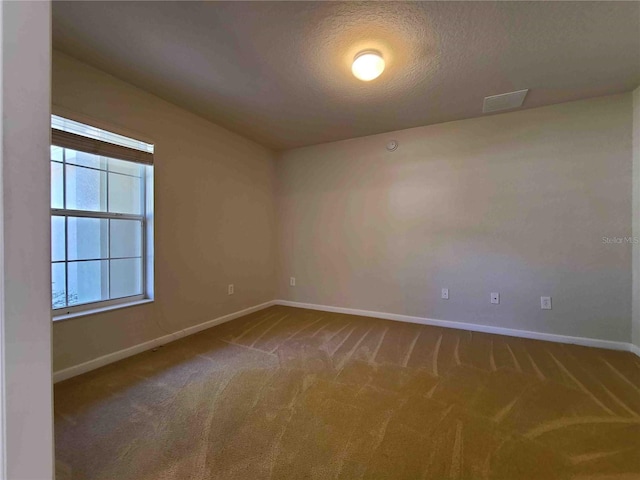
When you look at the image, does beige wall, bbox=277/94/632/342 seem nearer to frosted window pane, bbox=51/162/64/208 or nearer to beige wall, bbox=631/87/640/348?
beige wall, bbox=631/87/640/348

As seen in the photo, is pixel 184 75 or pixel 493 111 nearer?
pixel 184 75

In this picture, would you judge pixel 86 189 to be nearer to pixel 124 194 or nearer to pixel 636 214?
pixel 124 194

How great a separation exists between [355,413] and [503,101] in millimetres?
3043

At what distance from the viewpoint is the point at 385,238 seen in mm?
3432

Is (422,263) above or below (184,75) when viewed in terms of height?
below

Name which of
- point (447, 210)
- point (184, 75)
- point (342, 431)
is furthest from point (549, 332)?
point (184, 75)

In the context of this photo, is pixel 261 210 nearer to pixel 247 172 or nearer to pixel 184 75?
pixel 247 172

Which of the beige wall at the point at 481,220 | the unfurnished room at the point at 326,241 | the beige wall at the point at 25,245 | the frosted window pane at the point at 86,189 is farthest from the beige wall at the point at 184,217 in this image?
the beige wall at the point at 25,245

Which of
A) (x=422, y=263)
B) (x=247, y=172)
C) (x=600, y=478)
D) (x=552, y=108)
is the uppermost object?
(x=552, y=108)

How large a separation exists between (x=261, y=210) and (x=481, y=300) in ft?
10.0

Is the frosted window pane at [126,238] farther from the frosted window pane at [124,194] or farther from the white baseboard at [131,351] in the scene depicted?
the white baseboard at [131,351]

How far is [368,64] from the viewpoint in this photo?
1.89m

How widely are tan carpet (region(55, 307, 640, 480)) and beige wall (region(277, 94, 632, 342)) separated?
0.58 meters

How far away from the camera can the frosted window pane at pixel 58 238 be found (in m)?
1.95
